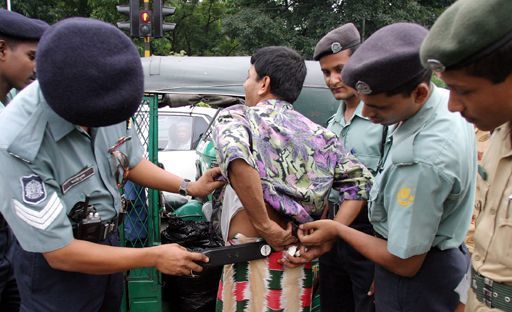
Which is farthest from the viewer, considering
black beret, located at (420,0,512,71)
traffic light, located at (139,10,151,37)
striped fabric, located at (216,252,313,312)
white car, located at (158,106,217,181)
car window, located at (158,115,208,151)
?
traffic light, located at (139,10,151,37)

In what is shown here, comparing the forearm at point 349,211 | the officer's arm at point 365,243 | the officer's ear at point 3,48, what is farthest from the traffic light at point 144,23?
the officer's arm at point 365,243

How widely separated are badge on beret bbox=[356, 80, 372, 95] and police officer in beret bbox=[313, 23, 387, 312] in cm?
67

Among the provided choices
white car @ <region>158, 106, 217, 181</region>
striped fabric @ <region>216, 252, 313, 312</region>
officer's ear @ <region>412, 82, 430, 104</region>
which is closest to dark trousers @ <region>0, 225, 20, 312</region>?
striped fabric @ <region>216, 252, 313, 312</region>

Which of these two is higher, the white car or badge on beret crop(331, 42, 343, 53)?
badge on beret crop(331, 42, 343, 53)

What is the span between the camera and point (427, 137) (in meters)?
1.57

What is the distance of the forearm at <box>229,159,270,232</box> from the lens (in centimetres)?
183

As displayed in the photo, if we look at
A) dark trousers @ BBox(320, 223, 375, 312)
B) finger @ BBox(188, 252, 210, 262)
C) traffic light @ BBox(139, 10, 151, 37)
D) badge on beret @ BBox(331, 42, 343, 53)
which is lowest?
dark trousers @ BBox(320, 223, 375, 312)

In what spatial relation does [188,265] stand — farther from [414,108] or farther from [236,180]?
[414,108]

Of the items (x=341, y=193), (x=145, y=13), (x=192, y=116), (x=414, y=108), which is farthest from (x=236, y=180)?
(x=145, y=13)

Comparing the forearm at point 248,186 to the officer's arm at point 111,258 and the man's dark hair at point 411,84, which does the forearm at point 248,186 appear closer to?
the officer's arm at point 111,258

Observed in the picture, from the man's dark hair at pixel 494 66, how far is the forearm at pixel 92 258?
1247 mm

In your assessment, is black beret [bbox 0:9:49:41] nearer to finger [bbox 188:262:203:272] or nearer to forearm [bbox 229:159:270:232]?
forearm [bbox 229:159:270:232]

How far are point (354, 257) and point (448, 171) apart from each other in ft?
3.33

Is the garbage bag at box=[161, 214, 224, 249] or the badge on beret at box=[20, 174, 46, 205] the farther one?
the garbage bag at box=[161, 214, 224, 249]
